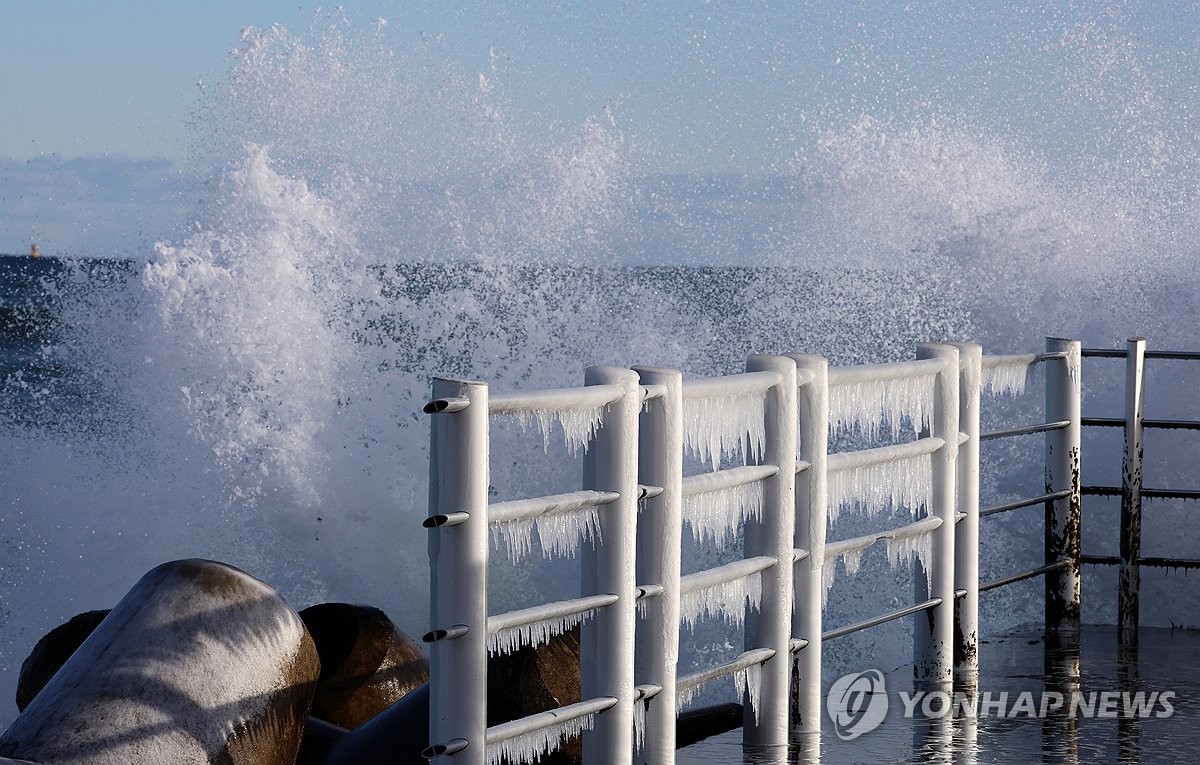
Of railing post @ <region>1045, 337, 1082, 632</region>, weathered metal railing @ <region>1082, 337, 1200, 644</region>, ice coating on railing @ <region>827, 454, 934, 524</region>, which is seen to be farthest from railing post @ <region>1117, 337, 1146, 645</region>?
ice coating on railing @ <region>827, 454, 934, 524</region>

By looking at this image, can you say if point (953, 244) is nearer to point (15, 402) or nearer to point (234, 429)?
point (234, 429)

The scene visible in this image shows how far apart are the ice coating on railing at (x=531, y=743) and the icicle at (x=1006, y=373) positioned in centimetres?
247

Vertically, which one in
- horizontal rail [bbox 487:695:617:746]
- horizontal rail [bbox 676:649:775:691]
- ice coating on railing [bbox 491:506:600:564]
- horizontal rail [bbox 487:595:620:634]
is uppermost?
ice coating on railing [bbox 491:506:600:564]

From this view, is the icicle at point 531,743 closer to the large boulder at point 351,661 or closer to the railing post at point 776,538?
the railing post at point 776,538

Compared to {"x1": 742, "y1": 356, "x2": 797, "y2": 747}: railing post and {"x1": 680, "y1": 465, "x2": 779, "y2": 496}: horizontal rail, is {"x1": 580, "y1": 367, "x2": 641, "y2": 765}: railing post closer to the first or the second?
{"x1": 680, "y1": 465, "x2": 779, "y2": 496}: horizontal rail

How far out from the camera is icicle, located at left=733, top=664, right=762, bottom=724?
3.88 metres

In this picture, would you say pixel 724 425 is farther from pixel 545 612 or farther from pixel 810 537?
pixel 545 612

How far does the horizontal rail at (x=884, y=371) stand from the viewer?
411 centimetres

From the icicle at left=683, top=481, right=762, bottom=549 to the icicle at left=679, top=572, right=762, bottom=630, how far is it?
114 millimetres

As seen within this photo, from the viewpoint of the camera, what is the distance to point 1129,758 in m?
4.08

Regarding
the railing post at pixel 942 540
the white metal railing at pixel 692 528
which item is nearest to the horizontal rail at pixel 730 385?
the white metal railing at pixel 692 528

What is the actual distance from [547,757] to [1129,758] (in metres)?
1.57

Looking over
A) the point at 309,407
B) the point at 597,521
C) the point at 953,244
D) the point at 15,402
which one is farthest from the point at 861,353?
the point at 597,521

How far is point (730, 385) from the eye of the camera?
3621 millimetres
